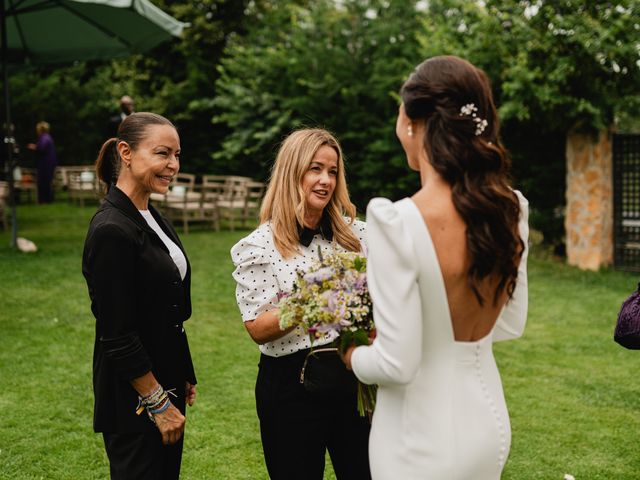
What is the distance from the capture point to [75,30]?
12172mm

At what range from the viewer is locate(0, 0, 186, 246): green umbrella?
10984mm

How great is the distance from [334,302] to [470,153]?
608mm

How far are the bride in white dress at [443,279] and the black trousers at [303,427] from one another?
32.3 inches

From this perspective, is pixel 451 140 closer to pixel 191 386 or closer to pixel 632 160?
pixel 191 386

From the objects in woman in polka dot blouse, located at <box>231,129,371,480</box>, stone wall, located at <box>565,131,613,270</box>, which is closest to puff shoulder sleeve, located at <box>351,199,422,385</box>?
woman in polka dot blouse, located at <box>231,129,371,480</box>

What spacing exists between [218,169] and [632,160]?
45.5ft

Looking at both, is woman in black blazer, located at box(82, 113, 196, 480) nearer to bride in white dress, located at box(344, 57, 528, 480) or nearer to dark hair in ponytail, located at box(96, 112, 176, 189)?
dark hair in ponytail, located at box(96, 112, 176, 189)

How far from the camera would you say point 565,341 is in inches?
311

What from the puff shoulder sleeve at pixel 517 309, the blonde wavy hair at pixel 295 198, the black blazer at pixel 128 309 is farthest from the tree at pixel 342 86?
the puff shoulder sleeve at pixel 517 309

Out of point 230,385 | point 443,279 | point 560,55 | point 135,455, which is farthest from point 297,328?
point 560,55

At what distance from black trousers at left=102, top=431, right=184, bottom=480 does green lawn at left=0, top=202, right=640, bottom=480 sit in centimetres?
193

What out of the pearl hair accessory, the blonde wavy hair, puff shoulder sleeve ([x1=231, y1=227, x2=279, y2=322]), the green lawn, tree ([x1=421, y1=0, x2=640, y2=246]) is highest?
tree ([x1=421, y1=0, x2=640, y2=246])

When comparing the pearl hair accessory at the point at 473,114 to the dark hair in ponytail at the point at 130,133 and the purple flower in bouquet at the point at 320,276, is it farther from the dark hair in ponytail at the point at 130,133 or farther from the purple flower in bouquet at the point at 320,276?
the dark hair in ponytail at the point at 130,133

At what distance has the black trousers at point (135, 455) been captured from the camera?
2.87 metres
